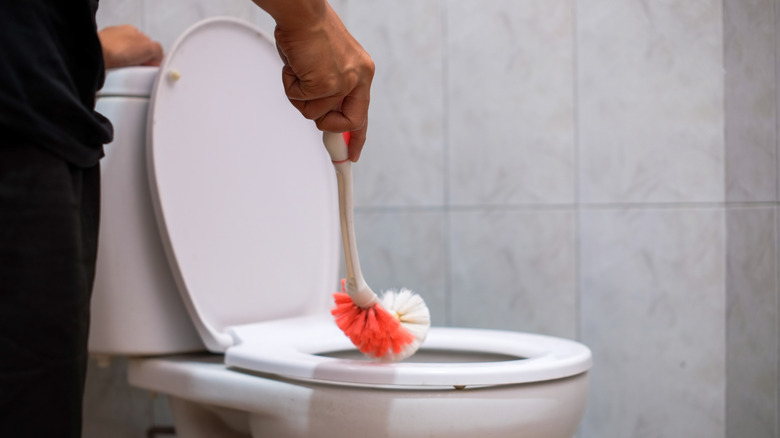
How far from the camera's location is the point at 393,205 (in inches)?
55.9

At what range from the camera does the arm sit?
1.80ft

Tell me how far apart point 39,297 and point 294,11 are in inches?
10.4

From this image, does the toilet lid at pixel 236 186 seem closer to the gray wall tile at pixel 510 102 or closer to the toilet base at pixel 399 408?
the toilet base at pixel 399 408

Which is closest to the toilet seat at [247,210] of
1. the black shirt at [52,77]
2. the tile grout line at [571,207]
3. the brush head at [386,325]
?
the brush head at [386,325]

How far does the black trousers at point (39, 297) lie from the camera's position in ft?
1.61

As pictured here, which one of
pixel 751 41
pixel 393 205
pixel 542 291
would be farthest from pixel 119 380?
pixel 751 41

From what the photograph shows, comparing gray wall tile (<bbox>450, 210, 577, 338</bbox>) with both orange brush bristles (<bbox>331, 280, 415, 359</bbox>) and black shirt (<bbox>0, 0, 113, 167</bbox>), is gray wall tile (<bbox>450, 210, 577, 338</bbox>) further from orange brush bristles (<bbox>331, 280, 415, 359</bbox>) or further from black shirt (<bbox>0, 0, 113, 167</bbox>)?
Answer: black shirt (<bbox>0, 0, 113, 167</bbox>)

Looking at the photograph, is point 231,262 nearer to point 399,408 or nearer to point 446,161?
point 399,408

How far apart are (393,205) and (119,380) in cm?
60

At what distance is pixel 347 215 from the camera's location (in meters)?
0.75

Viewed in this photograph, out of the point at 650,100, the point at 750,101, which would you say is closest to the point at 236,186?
the point at 650,100

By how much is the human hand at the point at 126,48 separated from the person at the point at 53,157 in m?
0.47

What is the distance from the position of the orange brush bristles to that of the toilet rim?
17 mm

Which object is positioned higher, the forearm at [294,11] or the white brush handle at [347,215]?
the forearm at [294,11]
